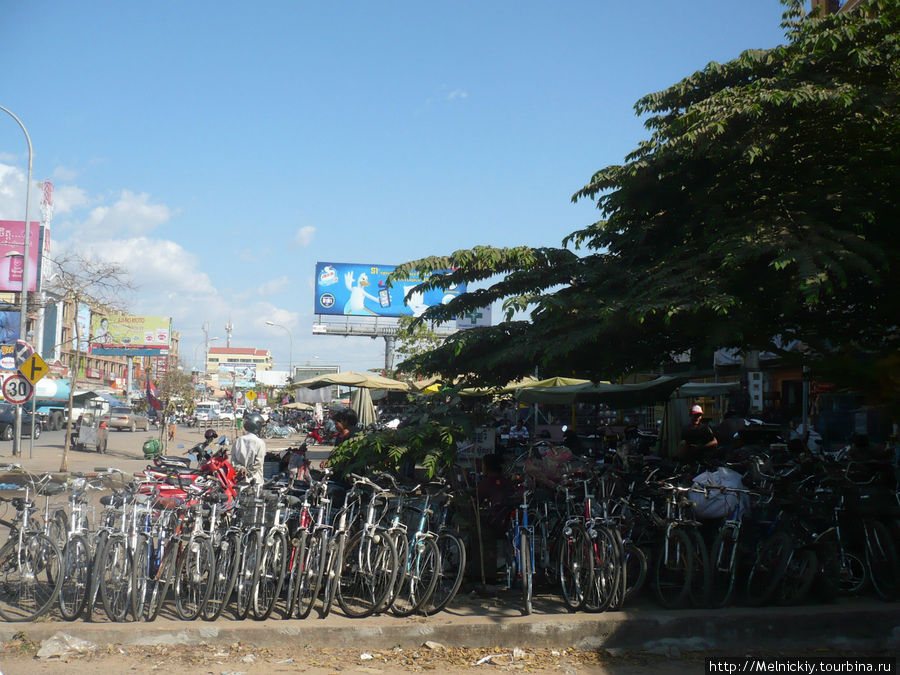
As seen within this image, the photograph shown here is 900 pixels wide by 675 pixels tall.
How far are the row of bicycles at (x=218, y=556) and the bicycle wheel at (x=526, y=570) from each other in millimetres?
485

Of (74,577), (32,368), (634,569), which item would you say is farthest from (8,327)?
(634,569)

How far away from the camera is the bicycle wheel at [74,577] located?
19.2 feet

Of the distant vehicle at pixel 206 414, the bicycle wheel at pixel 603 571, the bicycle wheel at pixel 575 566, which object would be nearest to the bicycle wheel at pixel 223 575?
the bicycle wheel at pixel 575 566

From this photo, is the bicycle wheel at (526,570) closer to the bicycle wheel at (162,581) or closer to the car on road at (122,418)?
the bicycle wheel at (162,581)

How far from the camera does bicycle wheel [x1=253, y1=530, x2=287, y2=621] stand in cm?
596

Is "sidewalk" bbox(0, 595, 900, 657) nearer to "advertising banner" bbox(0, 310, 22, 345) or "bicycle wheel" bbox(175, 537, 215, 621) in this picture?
"bicycle wheel" bbox(175, 537, 215, 621)

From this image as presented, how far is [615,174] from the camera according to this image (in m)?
8.29

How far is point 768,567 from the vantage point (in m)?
6.30

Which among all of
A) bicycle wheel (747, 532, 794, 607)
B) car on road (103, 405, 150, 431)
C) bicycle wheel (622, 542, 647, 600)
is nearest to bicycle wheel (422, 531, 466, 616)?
bicycle wheel (622, 542, 647, 600)

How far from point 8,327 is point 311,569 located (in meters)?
52.6

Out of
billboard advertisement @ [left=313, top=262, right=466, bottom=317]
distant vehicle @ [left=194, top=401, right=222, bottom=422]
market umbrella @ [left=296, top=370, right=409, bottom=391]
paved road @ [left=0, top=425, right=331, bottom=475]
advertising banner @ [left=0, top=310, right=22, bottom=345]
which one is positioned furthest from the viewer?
distant vehicle @ [left=194, top=401, right=222, bottom=422]

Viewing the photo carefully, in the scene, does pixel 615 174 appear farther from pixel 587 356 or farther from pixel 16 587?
pixel 16 587

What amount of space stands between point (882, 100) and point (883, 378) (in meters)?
6.22

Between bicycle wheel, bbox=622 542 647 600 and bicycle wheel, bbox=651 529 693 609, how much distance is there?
0.14m
